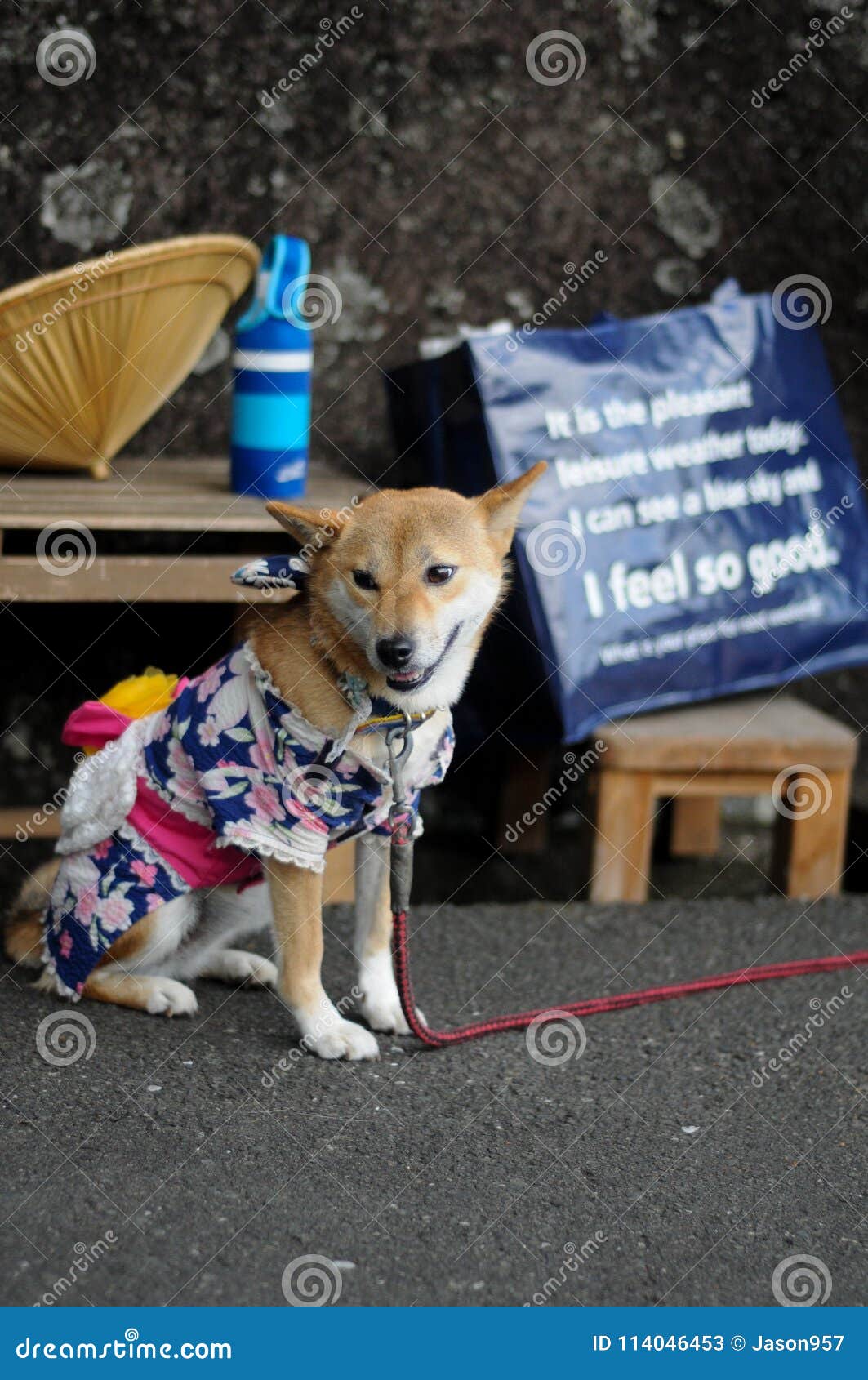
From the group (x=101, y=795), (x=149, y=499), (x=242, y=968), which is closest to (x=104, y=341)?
(x=149, y=499)

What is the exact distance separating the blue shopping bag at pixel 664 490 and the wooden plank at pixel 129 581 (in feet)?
2.33

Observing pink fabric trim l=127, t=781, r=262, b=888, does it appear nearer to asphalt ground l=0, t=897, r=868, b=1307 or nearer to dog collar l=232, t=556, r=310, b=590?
asphalt ground l=0, t=897, r=868, b=1307

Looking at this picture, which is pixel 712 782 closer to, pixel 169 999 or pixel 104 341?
pixel 169 999

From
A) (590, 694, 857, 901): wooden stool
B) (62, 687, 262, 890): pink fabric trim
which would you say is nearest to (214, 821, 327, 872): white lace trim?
(62, 687, 262, 890): pink fabric trim

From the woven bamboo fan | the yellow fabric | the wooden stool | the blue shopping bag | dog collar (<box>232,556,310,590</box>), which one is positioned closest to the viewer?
dog collar (<box>232,556,310,590</box>)

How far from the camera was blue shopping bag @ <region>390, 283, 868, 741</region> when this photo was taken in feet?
12.1

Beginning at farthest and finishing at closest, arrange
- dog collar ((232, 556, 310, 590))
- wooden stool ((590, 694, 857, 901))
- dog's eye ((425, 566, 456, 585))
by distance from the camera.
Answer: wooden stool ((590, 694, 857, 901)) < dog collar ((232, 556, 310, 590)) < dog's eye ((425, 566, 456, 585))

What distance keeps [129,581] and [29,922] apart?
2.73ft

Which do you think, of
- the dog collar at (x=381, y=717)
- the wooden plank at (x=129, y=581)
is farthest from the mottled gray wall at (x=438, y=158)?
the dog collar at (x=381, y=717)

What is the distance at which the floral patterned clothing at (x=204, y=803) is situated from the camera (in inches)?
106

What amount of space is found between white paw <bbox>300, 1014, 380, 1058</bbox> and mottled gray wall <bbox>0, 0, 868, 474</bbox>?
2.00 m

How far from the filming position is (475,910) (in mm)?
3740

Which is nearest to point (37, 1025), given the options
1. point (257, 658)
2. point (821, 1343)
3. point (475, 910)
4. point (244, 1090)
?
point (244, 1090)

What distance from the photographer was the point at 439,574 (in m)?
2.64
